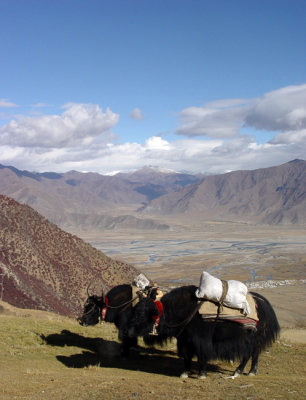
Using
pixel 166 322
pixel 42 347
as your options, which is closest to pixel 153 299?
pixel 166 322

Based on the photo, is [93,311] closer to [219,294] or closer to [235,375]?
[219,294]

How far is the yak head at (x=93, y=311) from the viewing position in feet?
32.9

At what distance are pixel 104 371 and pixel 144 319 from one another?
1.34m

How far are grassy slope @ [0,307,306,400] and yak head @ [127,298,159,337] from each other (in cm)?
81

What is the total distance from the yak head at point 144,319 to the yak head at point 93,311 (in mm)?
1621

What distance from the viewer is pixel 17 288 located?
2588 cm

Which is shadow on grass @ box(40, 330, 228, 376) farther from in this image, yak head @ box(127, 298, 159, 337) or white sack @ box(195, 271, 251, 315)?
white sack @ box(195, 271, 251, 315)

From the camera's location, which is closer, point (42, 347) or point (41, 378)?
point (41, 378)

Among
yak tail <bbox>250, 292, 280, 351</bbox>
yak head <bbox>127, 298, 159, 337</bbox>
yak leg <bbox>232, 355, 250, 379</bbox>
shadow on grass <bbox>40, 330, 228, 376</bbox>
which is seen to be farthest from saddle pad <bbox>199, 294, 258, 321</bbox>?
shadow on grass <bbox>40, 330, 228, 376</bbox>

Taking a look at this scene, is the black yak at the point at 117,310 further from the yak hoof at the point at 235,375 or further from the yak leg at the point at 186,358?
the yak hoof at the point at 235,375

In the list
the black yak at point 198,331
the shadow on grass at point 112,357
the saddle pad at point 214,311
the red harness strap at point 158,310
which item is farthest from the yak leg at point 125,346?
the saddle pad at point 214,311

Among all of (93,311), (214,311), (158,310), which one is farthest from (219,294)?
(93,311)

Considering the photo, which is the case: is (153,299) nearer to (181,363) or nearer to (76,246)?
(181,363)

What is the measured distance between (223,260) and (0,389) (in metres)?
85.5
